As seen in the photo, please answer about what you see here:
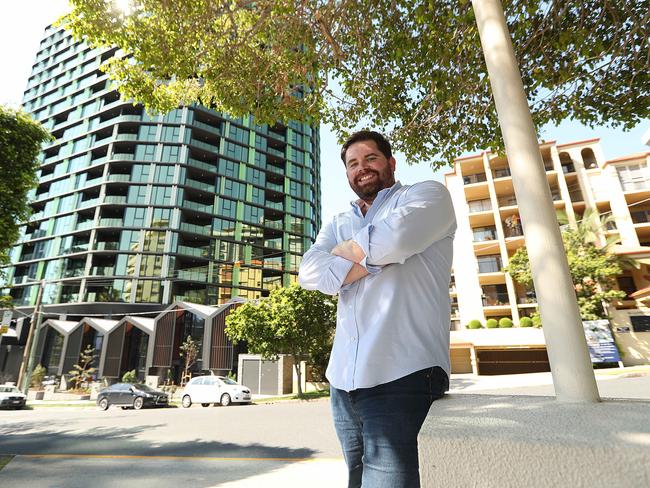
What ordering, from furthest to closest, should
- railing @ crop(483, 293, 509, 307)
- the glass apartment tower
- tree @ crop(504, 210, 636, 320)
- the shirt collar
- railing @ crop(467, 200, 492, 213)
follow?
the glass apartment tower → railing @ crop(467, 200, 492, 213) → railing @ crop(483, 293, 509, 307) → tree @ crop(504, 210, 636, 320) → the shirt collar

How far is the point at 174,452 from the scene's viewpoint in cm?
691

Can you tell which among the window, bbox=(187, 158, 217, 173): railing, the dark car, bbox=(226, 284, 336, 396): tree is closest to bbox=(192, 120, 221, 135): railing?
bbox=(187, 158, 217, 173): railing

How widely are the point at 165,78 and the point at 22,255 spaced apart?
5038 cm

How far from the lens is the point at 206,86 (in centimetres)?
590

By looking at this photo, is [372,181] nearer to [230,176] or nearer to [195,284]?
[195,284]

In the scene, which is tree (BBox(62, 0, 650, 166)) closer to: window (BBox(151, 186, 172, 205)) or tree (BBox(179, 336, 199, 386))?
tree (BBox(179, 336, 199, 386))

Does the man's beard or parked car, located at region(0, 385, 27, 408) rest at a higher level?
the man's beard

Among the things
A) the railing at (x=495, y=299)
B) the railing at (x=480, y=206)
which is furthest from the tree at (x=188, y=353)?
the railing at (x=480, y=206)

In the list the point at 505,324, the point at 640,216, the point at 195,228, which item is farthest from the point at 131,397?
the point at 640,216

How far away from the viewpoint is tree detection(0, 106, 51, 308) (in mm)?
8906

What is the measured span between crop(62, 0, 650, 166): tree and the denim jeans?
4476 millimetres

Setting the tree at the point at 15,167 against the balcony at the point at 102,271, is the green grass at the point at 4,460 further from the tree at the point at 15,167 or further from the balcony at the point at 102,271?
the balcony at the point at 102,271

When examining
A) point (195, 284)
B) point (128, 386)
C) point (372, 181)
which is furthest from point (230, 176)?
point (372, 181)

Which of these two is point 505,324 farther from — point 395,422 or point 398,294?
point 395,422
